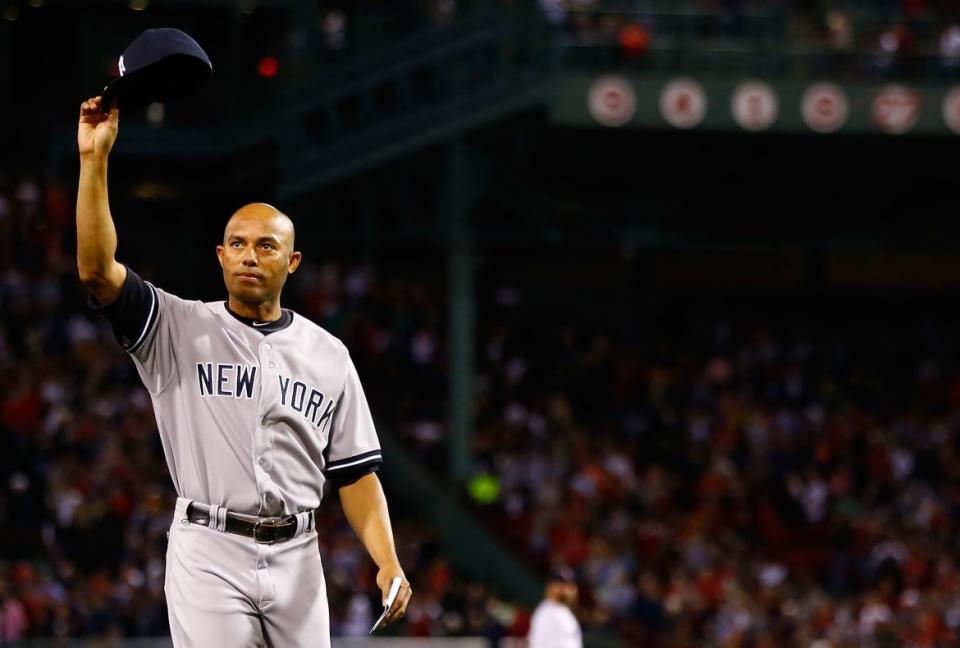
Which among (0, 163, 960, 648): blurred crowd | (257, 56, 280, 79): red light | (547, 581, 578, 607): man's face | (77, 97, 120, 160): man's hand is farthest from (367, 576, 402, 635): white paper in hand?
(257, 56, 280, 79): red light

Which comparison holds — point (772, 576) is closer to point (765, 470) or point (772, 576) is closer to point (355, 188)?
point (765, 470)

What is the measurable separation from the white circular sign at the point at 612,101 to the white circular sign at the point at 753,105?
3.59 feet

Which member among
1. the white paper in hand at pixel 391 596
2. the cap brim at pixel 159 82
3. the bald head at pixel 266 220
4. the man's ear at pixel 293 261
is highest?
the cap brim at pixel 159 82

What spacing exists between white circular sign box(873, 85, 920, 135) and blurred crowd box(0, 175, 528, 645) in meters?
5.75

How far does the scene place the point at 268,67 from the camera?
26.4 metres

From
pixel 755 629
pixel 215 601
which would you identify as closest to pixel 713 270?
pixel 755 629

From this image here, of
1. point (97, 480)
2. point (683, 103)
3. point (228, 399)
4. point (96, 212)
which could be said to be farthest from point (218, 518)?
point (683, 103)

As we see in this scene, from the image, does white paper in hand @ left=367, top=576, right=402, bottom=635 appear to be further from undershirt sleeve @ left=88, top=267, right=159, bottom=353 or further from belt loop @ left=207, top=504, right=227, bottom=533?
undershirt sleeve @ left=88, top=267, right=159, bottom=353

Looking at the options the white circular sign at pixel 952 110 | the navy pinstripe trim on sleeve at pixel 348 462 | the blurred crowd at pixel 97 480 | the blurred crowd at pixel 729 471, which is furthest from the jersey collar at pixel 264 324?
the white circular sign at pixel 952 110

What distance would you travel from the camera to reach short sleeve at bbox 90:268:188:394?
15.9 ft

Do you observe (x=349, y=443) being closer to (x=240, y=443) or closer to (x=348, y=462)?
Answer: (x=348, y=462)

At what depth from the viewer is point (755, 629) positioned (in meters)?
17.7

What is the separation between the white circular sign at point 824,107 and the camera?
19609 mm

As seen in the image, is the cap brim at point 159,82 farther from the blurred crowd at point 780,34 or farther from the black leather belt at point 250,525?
the blurred crowd at point 780,34
